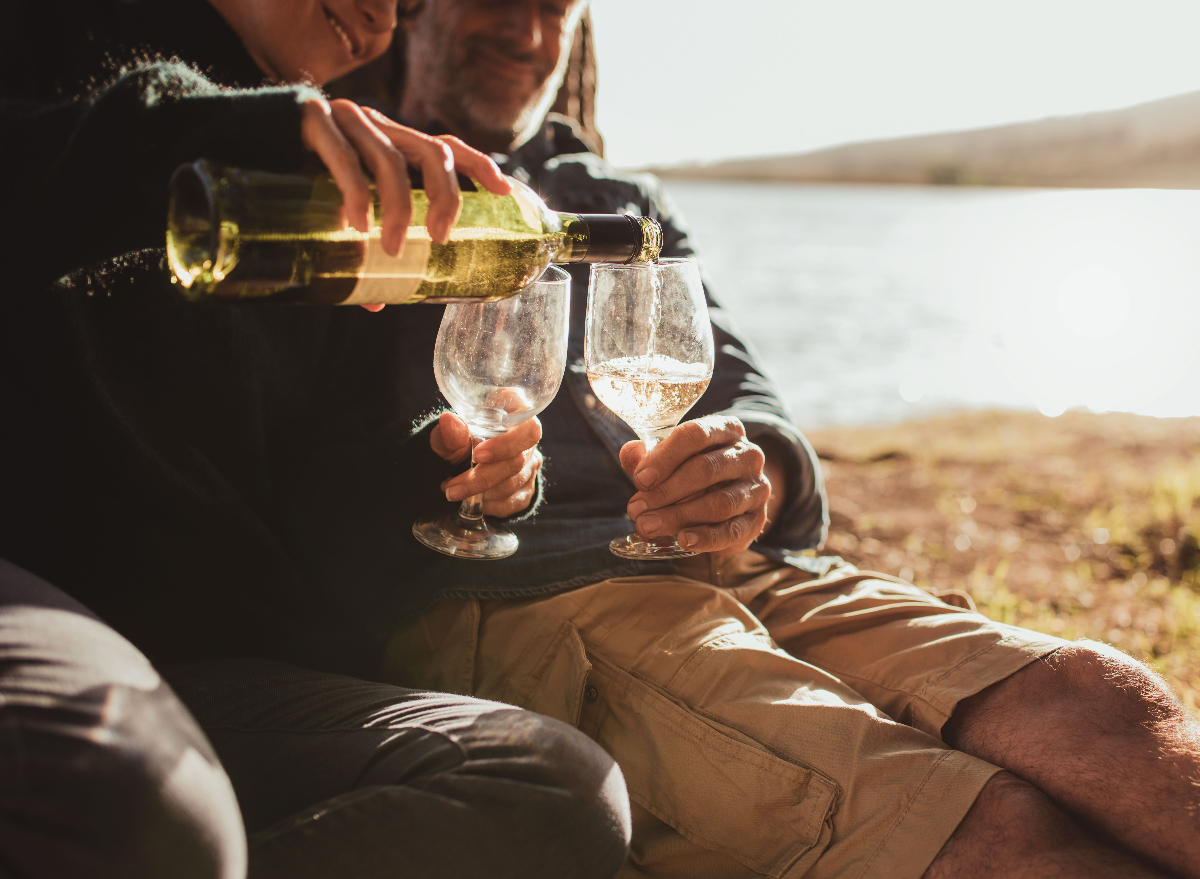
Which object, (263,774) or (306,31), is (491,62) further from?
(263,774)

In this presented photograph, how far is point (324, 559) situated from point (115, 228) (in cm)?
86

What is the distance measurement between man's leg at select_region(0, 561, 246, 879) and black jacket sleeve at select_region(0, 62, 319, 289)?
18.2 inches

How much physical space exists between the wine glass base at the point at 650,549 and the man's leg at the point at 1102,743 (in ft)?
2.13

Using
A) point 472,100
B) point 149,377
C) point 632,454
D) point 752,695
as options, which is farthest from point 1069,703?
point 472,100

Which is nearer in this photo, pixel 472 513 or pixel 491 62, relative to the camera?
pixel 472 513

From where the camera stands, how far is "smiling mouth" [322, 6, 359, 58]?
1.56 metres

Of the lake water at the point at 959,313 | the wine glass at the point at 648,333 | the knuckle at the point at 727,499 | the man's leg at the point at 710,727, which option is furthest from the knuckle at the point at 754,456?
the lake water at the point at 959,313

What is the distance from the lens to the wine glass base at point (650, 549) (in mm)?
1651

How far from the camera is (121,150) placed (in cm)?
104

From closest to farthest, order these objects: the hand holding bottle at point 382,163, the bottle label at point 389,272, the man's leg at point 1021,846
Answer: the hand holding bottle at point 382,163
the bottle label at point 389,272
the man's leg at point 1021,846

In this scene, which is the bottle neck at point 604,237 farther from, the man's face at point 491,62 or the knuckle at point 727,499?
the man's face at point 491,62

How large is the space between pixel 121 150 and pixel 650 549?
3.59 ft

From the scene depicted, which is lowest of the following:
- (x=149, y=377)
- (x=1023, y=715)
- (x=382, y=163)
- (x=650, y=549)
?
(x=1023, y=715)

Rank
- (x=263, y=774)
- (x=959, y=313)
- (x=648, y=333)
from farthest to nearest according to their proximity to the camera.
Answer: (x=959, y=313), (x=648, y=333), (x=263, y=774)
